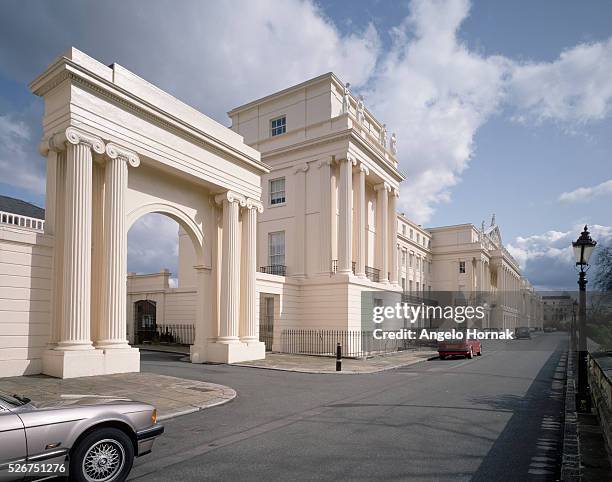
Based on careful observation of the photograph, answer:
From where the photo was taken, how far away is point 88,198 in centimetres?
1398

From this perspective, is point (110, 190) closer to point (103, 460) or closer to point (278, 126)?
point (103, 460)

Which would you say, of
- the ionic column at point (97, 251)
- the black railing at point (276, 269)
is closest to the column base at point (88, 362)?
the ionic column at point (97, 251)

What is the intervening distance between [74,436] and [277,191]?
2530 cm

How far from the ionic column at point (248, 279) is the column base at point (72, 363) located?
23.8 feet

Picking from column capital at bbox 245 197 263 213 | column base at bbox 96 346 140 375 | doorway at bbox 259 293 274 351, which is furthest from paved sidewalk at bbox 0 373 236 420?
doorway at bbox 259 293 274 351

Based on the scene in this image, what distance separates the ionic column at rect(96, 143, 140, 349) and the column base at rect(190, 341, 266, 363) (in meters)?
4.77

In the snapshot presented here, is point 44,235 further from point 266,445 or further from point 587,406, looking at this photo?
point 587,406

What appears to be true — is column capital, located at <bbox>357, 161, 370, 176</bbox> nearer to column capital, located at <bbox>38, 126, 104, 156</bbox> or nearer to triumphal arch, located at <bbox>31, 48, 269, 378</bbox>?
triumphal arch, located at <bbox>31, 48, 269, 378</bbox>

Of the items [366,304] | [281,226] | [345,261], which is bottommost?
[366,304]

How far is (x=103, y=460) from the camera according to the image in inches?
194

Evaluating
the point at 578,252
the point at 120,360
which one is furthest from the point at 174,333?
the point at 578,252

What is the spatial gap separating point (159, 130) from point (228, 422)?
1150 centimetres

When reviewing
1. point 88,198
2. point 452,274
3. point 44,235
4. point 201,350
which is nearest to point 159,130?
point 88,198

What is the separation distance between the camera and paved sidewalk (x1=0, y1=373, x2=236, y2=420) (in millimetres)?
9734
